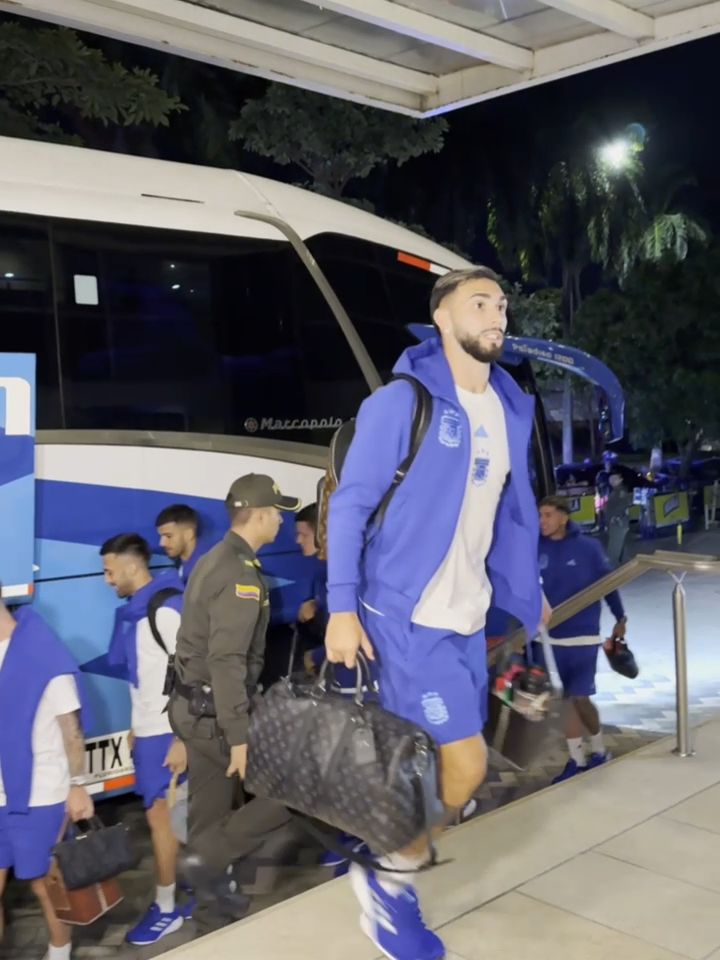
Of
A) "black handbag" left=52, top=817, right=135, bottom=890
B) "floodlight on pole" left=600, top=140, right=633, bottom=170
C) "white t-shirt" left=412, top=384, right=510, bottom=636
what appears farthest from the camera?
"floodlight on pole" left=600, top=140, right=633, bottom=170

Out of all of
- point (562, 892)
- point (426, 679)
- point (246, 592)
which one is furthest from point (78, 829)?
point (562, 892)

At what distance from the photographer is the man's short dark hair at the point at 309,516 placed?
4.88m

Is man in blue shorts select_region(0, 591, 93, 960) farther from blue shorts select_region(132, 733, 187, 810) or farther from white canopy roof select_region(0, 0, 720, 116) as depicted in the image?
white canopy roof select_region(0, 0, 720, 116)

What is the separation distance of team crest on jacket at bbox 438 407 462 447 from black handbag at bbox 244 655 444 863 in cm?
70

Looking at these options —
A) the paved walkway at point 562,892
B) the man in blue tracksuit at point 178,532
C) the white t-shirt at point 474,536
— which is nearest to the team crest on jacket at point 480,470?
the white t-shirt at point 474,536

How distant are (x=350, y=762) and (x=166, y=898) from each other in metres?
1.61

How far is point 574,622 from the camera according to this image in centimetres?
559

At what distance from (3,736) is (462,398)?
1.93m

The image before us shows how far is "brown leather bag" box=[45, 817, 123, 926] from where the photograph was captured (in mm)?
3378

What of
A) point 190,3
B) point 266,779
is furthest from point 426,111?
point 266,779

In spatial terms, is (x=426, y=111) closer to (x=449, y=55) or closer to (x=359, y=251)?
(x=449, y=55)

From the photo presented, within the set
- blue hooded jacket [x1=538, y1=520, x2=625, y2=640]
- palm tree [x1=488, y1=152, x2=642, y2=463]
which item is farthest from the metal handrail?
palm tree [x1=488, y1=152, x2=642, y2=463]

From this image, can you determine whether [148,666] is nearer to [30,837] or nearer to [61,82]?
[30,837]

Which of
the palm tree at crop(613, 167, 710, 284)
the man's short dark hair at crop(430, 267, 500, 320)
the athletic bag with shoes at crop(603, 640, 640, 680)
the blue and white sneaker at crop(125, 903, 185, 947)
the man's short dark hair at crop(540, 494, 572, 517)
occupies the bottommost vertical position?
the blue and white sneaker at crop(125, 903, 185, 947)
